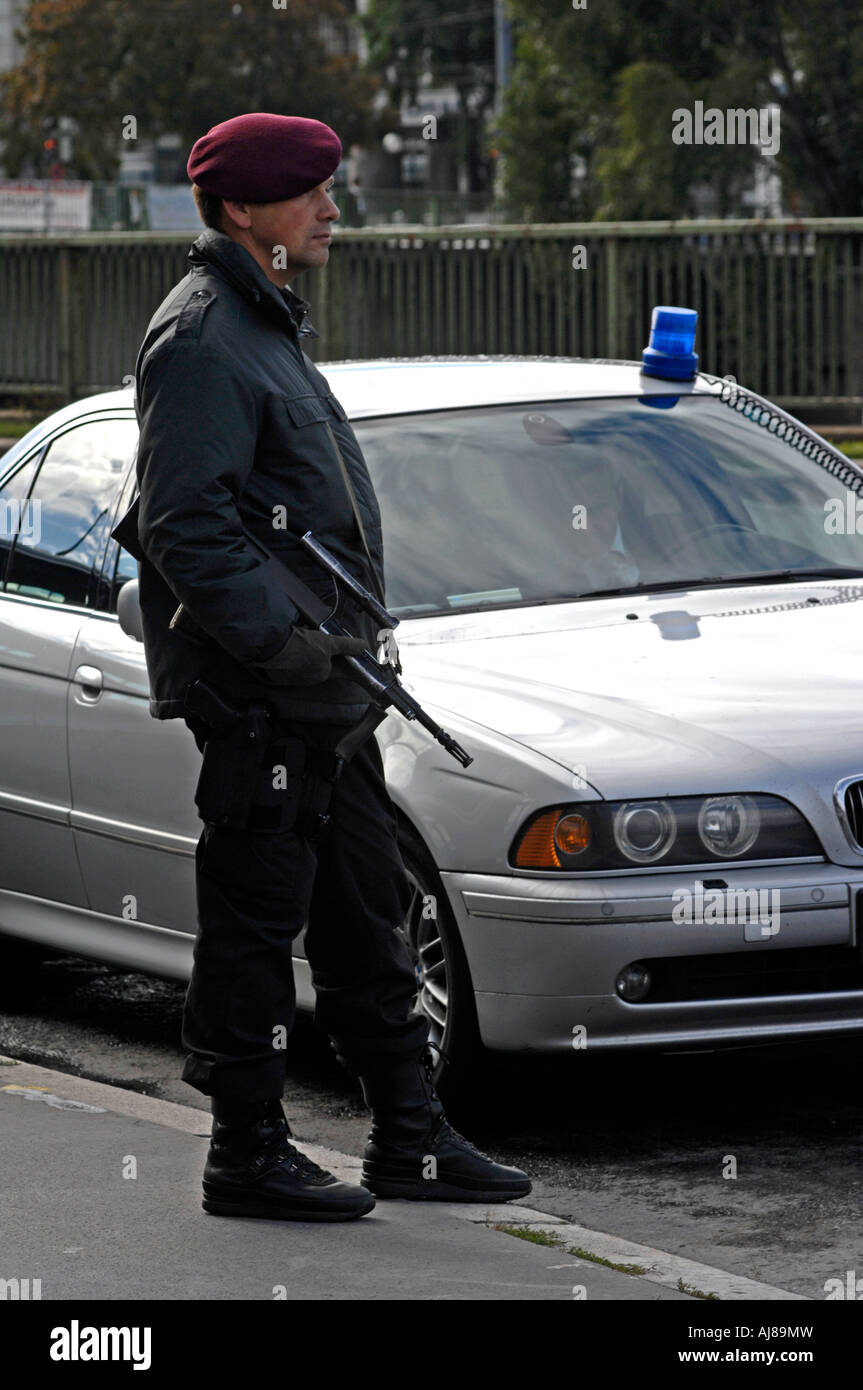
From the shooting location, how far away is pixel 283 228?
148 inches

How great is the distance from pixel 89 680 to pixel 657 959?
165 centimetres

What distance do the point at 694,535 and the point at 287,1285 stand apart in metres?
2.47

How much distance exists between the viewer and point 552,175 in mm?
37938

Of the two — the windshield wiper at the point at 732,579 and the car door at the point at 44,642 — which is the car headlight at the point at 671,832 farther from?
the car door at the point at 44,642

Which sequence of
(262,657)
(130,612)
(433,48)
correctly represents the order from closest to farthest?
(262,657)
(130,612)
(433,48)

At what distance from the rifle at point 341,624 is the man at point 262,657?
2 cm

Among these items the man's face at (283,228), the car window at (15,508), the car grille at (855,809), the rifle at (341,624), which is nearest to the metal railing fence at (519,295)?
the car window at (15,508)

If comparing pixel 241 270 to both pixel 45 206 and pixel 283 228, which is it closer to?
pixel 283 228

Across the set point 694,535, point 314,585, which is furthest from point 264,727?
point 694,535

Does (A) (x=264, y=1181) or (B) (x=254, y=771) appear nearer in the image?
(B) (x=254, y=771)

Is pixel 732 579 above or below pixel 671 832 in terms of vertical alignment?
above

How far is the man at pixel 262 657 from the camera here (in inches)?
141

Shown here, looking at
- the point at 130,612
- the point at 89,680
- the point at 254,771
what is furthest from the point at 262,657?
the point at 89,680

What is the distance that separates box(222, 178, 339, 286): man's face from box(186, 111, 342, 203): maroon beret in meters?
0.02
